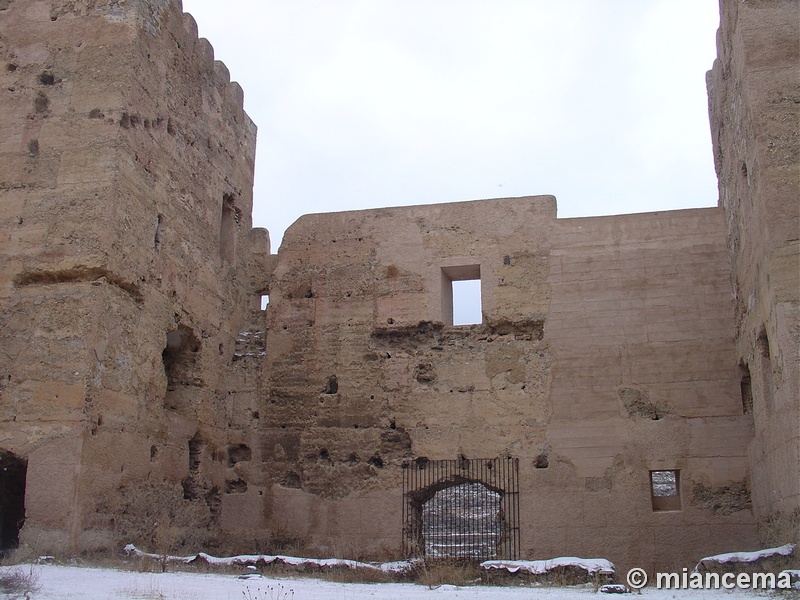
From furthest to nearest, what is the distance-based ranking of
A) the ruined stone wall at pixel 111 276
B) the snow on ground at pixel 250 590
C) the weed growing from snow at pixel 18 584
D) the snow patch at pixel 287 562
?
the ruined stone wall at pixel 111 276
the snow patch at pixel 287 562
the snow on ground at pixel 250 590
the weed growing from snow at pixel 18 584

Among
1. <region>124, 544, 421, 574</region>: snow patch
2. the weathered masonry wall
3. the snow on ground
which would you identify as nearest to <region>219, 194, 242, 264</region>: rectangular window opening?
the weathered masonry wall

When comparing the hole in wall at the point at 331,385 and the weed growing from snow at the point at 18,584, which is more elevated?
the hole in wall at the point at 331,385

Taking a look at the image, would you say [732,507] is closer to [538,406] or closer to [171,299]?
[538,406]

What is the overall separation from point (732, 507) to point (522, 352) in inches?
120

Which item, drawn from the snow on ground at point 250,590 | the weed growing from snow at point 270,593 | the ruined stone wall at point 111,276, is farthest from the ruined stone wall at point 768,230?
the ruined stone wall at point 111,276

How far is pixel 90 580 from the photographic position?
7258 mm

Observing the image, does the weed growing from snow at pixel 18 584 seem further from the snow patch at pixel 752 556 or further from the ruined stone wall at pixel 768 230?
the ruined stone wall at pixel 768 230

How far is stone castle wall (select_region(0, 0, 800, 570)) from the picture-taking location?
9.05 m

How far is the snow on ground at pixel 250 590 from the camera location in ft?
21.4

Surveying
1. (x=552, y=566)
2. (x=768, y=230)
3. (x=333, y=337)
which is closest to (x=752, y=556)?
(x=552, y=566)

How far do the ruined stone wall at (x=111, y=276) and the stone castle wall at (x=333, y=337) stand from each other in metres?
0.03

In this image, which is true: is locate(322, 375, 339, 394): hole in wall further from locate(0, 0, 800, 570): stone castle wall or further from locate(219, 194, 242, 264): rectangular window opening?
locate(219, 194, 242, 264): rectangular window opening

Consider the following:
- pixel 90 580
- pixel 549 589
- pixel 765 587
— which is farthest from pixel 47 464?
pixel 765 587

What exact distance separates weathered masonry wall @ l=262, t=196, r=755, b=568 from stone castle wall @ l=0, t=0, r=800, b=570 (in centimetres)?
3
